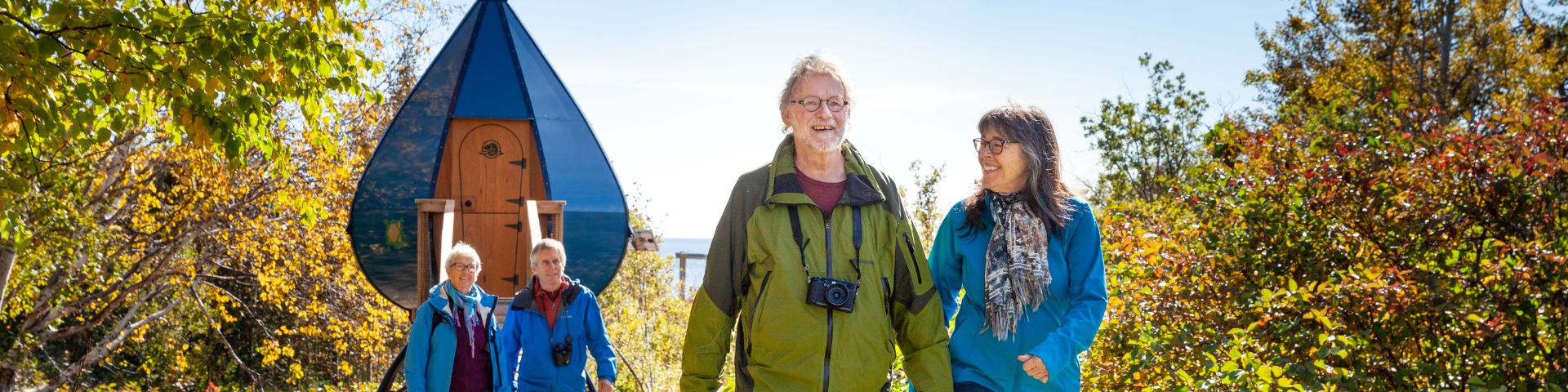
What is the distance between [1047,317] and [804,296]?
2.27 feet

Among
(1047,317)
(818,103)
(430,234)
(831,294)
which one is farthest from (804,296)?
(430,234)

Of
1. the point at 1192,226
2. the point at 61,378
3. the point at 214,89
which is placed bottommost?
the point at 61,378

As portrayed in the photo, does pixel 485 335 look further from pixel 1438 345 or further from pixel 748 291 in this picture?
pixel 1438 345

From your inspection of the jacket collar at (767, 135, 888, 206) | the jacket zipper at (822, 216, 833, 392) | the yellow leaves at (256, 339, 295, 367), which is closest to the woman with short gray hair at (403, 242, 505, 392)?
the jacket collar at (767, 135, 888, 206)

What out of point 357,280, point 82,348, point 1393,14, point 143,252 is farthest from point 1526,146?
point 82,348

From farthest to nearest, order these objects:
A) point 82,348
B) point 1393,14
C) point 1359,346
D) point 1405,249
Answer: point 1393,14 → point 82,348 → point 1405,249 → point 1359,346

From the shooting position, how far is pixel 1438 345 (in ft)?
16.5

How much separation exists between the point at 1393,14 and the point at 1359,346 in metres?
19.2

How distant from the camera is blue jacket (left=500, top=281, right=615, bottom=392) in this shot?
5.54m

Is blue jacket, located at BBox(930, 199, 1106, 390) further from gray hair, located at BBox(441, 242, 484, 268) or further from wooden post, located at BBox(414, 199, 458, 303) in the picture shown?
wooden post, located at BBox(414, 199, 458, 303)

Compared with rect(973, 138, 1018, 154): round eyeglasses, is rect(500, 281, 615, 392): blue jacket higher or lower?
lower

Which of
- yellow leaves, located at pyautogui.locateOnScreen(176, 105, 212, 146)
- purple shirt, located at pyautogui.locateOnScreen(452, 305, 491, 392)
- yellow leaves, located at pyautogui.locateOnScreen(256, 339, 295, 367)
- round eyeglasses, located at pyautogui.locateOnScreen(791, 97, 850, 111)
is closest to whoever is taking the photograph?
round eyeglasses, located at pyautogui.locateOnScreen(791, 97, 850, 111)

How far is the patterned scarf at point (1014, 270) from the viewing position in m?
3.13

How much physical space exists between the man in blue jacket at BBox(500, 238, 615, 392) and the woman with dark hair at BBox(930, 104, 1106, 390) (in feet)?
8.61
